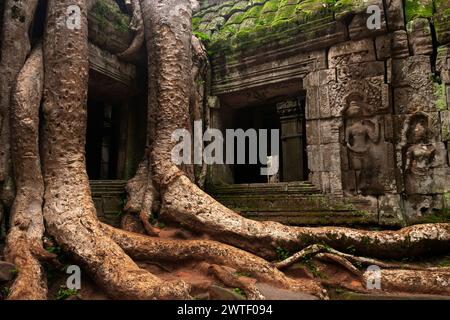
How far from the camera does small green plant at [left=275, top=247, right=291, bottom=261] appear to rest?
3.39m

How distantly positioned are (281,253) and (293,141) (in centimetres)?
446

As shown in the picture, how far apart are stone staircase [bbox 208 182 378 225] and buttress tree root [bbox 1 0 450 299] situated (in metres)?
0.91

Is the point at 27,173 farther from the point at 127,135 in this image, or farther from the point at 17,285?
the point at 127,135

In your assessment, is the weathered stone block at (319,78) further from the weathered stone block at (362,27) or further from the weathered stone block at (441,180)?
the weathered stone block at (441,180)

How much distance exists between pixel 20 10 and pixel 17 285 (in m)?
2.56

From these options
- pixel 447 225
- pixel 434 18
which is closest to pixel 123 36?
pixel 434 18

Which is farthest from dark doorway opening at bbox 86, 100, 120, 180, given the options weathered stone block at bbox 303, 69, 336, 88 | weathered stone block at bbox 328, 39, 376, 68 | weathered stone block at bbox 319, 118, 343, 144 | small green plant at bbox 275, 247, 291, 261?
small green plant at bbox 275, 247, 291, 261

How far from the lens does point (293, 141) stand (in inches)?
298

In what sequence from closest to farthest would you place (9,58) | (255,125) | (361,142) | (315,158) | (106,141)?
(9,58), (361,142), (315,158), (106,141), (255,125)

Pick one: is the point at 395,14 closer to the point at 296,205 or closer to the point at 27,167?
the point at 296,205

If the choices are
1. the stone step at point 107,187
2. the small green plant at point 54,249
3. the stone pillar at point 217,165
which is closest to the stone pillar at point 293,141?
the stone pillar at point 217,165

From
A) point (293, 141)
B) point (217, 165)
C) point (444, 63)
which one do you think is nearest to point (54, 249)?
point (217, 165)

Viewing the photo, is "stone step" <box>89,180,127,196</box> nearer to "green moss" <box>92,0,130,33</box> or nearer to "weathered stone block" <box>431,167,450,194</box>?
"green moss" <box>92,0,130,33</box>
